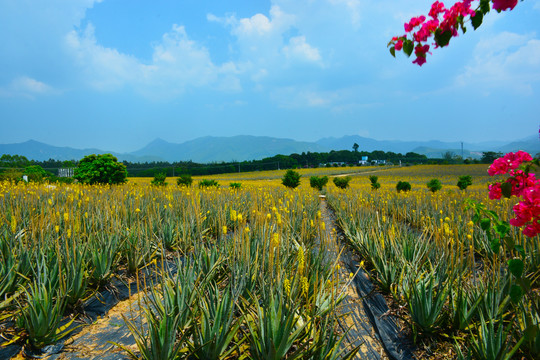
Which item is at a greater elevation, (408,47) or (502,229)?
(408,47)

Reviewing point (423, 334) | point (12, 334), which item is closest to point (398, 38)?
point (423, 334)

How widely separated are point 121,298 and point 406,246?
3.54m

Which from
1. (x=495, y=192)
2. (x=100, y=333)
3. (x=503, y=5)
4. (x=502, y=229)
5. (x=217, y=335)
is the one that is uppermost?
(x=503, y=5)

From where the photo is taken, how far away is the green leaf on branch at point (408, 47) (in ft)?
6.61

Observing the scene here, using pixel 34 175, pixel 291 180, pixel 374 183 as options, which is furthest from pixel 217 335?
pixel 374 183

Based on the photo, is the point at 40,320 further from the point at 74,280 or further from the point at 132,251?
the point at 132,251

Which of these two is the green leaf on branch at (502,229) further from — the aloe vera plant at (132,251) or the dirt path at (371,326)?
the aloe vera plant at (132,251)

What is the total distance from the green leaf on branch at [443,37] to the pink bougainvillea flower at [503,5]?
337 millimetres

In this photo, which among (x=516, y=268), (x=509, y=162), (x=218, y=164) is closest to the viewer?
(x=516, y=268)

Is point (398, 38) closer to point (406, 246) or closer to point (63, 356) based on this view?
point (406, 246)

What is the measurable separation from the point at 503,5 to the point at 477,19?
0.49ft

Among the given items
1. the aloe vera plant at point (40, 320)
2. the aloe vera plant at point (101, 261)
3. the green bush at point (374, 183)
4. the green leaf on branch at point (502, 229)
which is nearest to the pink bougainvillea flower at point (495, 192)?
the green leaf on branch at point (502, 229)

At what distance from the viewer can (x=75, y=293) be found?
266cm

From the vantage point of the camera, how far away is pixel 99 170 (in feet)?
46.5
